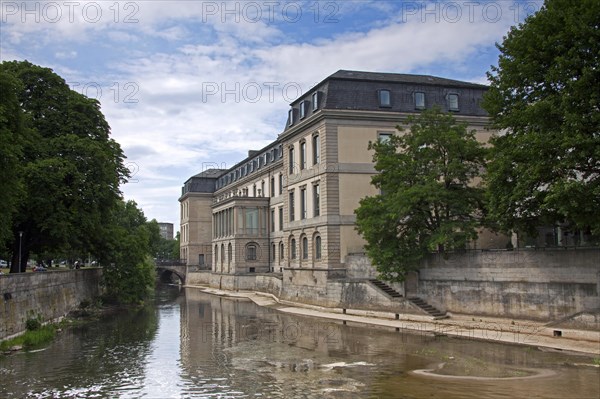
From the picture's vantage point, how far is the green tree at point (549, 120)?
76.4 feet

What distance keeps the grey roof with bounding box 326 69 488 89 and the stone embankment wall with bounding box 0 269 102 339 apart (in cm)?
2489

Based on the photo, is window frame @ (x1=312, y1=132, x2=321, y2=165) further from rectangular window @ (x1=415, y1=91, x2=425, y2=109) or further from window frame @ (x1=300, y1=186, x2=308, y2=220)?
rectangular window @ (x1=415, y1=91, x2=425, y2=109)

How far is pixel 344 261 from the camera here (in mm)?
45500

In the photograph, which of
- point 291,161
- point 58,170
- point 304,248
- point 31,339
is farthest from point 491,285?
point 58,170

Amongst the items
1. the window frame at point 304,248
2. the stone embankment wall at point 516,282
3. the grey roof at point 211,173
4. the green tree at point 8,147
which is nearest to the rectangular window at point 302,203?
the window frame at point 304,248

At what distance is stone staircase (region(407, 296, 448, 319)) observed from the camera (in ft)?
114

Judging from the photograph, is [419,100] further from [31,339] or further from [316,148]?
[31,339]

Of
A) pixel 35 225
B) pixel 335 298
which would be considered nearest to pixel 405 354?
pixel 335 298

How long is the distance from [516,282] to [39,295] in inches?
1061

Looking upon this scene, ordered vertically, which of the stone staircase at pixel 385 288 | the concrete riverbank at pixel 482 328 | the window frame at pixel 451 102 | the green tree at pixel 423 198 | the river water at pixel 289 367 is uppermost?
the window frame at pixel 451 102

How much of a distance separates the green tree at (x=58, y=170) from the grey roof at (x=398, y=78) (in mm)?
18652

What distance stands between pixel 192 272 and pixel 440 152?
6811 centimetres

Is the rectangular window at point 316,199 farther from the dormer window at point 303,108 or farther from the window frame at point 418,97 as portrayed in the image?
the window frame at point 418,97

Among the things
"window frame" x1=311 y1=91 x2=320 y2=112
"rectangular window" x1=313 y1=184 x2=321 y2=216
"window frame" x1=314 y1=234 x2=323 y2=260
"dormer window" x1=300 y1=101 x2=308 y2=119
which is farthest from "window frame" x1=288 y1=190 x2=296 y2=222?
"window frame" x1=311 y1=91 x2=320 y2=112
